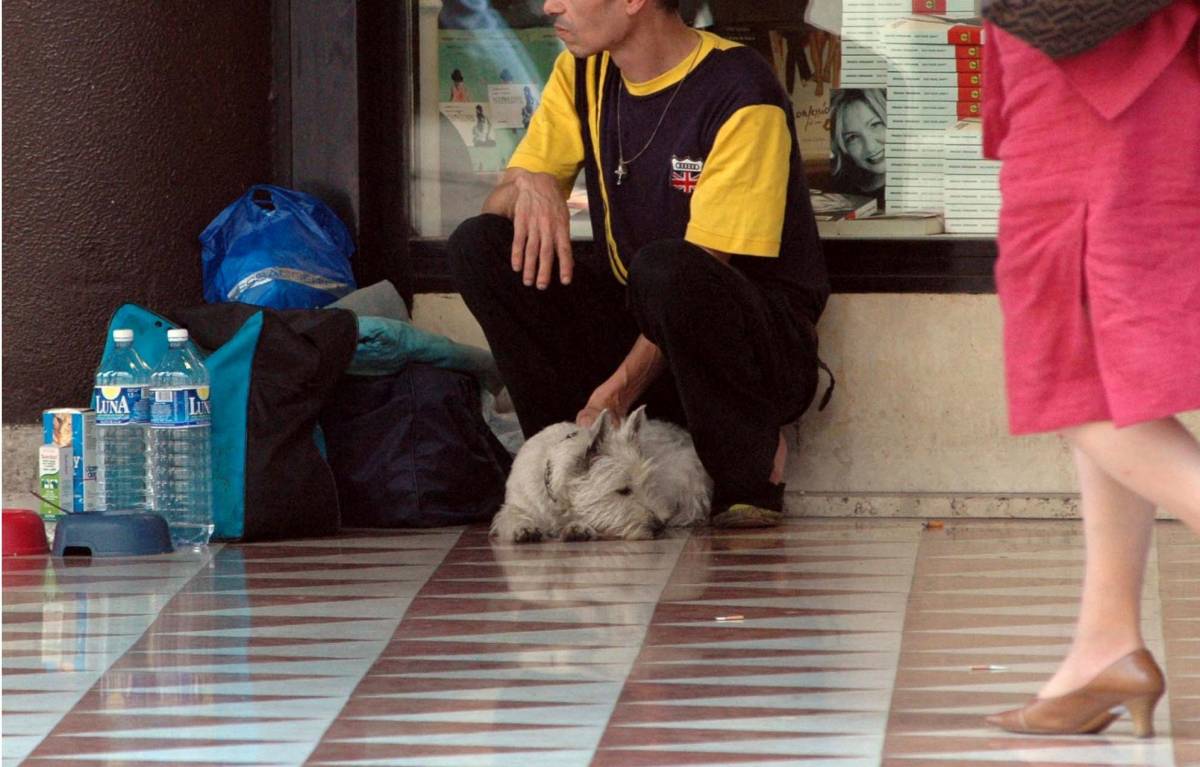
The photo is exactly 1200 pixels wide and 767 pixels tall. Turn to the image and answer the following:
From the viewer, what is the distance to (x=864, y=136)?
611 cm

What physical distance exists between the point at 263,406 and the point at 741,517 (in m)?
1.27

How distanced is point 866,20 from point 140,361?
231 centimetres

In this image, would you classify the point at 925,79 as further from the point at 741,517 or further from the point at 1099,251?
the point at 1099,251

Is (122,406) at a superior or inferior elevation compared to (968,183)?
inferior

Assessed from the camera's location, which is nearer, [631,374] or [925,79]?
[631,374]

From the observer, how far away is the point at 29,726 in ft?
10.2

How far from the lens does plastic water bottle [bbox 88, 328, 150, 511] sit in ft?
17.4

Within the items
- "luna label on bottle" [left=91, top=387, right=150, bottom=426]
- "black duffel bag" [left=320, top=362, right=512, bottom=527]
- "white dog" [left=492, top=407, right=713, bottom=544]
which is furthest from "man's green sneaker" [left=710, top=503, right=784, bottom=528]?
"luna label on bottle" [left=91, top=387, right=150, bottom=426]

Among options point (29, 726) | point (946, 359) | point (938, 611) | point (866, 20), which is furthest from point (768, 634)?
point (866, 20)

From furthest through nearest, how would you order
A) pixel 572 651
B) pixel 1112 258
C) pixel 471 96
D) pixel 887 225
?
pixel 471 96 → pixel 887 225 → pixel 572 651 → pixel 1112 258

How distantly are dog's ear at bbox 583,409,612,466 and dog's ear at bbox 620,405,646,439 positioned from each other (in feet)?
0.14

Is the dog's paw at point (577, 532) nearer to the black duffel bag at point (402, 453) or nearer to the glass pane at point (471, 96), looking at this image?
the black duffel bag at point (402, 453)

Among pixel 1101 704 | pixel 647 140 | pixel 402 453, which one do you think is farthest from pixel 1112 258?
pixel 402 453

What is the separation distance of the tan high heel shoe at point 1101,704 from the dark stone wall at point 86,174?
3.61 m
